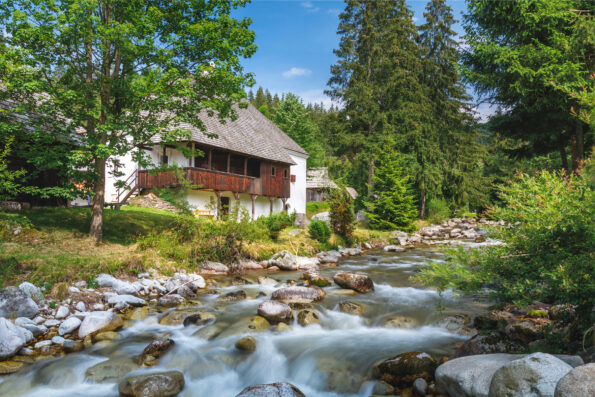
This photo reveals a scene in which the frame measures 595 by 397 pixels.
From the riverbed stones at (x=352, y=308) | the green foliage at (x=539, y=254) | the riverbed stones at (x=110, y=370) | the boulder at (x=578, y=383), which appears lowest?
the riverbed stones at (x=110, y=370)

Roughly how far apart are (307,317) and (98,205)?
8.37m

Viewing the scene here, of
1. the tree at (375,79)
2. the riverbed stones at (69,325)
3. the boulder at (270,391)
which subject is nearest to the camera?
the boulder at (270,391)

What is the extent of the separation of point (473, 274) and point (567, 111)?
11.6 meters

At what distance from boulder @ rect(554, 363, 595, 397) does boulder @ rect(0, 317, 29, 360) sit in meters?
6.75

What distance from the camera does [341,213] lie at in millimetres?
17453

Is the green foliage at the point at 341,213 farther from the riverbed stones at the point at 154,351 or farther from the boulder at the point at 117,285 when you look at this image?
the riverbed stones at the point at 154,351

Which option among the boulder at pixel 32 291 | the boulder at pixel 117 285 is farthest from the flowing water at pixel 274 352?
the boulder at pixel 32 291

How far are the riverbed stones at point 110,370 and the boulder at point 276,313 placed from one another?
246 centimetres

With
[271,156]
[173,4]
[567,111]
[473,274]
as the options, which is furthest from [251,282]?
[271,156]

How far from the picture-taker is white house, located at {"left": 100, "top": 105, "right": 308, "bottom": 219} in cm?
1988

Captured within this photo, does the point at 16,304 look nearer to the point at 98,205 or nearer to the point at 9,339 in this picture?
the point at 9,339

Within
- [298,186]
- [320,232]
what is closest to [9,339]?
[320,232]

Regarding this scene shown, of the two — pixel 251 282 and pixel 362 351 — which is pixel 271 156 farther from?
pixel 362 351

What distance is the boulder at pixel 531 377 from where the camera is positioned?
9.58 ft
